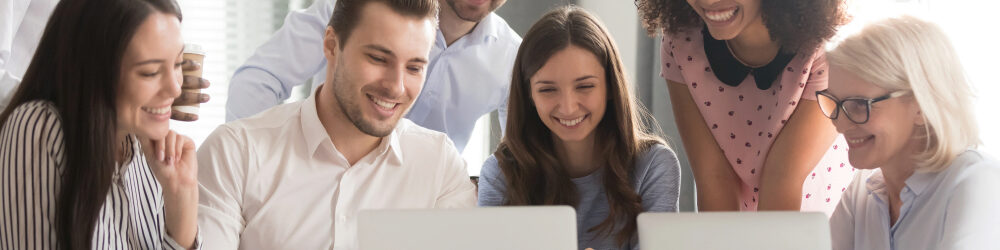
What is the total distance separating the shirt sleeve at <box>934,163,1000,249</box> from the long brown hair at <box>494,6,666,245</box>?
0.76m

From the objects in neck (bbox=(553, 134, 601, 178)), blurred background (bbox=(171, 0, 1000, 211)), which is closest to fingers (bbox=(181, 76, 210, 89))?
neck (bbox=(553, 134, 601, 178))

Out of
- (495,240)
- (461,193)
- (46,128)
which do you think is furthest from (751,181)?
(46,128)

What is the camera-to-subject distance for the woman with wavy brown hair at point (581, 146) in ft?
7.59

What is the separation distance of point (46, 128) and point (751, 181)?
1.81 m

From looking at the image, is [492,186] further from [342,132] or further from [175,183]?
[175,183]

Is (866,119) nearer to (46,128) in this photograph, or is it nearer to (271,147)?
(271,147)

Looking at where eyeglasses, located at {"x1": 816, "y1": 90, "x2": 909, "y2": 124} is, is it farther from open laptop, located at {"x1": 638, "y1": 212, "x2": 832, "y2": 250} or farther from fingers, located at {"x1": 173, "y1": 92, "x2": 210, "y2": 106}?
fingers, located at {"x1": 173, "y1": 92, "x2": 210, "y2": 106}

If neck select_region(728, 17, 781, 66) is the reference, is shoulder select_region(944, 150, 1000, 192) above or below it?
below

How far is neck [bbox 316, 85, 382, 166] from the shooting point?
224 cm

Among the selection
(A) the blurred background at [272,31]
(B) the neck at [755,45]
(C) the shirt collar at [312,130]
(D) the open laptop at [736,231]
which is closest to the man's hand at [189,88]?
(C) the shirt collar at [312,130]

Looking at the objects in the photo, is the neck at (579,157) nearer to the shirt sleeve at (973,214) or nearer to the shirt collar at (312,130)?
the shirt collar at (312,130)

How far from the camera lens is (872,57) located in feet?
6.28

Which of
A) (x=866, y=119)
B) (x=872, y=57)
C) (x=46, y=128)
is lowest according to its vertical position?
(x=46, y=128)

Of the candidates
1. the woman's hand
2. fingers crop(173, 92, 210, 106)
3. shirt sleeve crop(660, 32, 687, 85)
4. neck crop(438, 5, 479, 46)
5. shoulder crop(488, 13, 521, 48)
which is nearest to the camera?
the woman's hand
